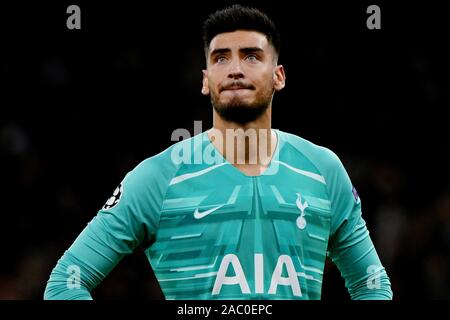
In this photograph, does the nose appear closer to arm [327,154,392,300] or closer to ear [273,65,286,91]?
ear [273,65,286,91]

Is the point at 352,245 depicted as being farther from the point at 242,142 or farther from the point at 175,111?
the point at 175,111

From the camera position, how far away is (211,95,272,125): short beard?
4.17m

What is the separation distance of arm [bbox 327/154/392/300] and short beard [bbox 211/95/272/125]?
0.47m

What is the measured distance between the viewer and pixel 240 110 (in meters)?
4.18

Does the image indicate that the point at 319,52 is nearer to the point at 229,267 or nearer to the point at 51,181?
the point at 51,181

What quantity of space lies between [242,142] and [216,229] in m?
0.46

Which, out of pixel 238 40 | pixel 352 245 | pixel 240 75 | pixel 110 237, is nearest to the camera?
pixel 110 237

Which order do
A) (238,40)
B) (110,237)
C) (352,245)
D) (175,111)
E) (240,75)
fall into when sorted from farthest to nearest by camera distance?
(175,111)
(352,245)
(238,40)
(240,75)
(110,237)

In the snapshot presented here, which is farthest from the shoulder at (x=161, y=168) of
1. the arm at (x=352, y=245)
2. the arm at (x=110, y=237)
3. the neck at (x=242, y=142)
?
the arm at (x=352, y=245)

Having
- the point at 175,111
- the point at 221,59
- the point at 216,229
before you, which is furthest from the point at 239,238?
the point at 175,111

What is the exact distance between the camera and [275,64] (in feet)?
14.5

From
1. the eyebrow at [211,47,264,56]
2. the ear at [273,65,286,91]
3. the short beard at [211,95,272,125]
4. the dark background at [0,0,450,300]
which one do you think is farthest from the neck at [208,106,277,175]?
the dark background at [0,0,450,300]

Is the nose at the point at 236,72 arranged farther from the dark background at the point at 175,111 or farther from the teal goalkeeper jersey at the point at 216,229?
the dark background at the point at 175,111
